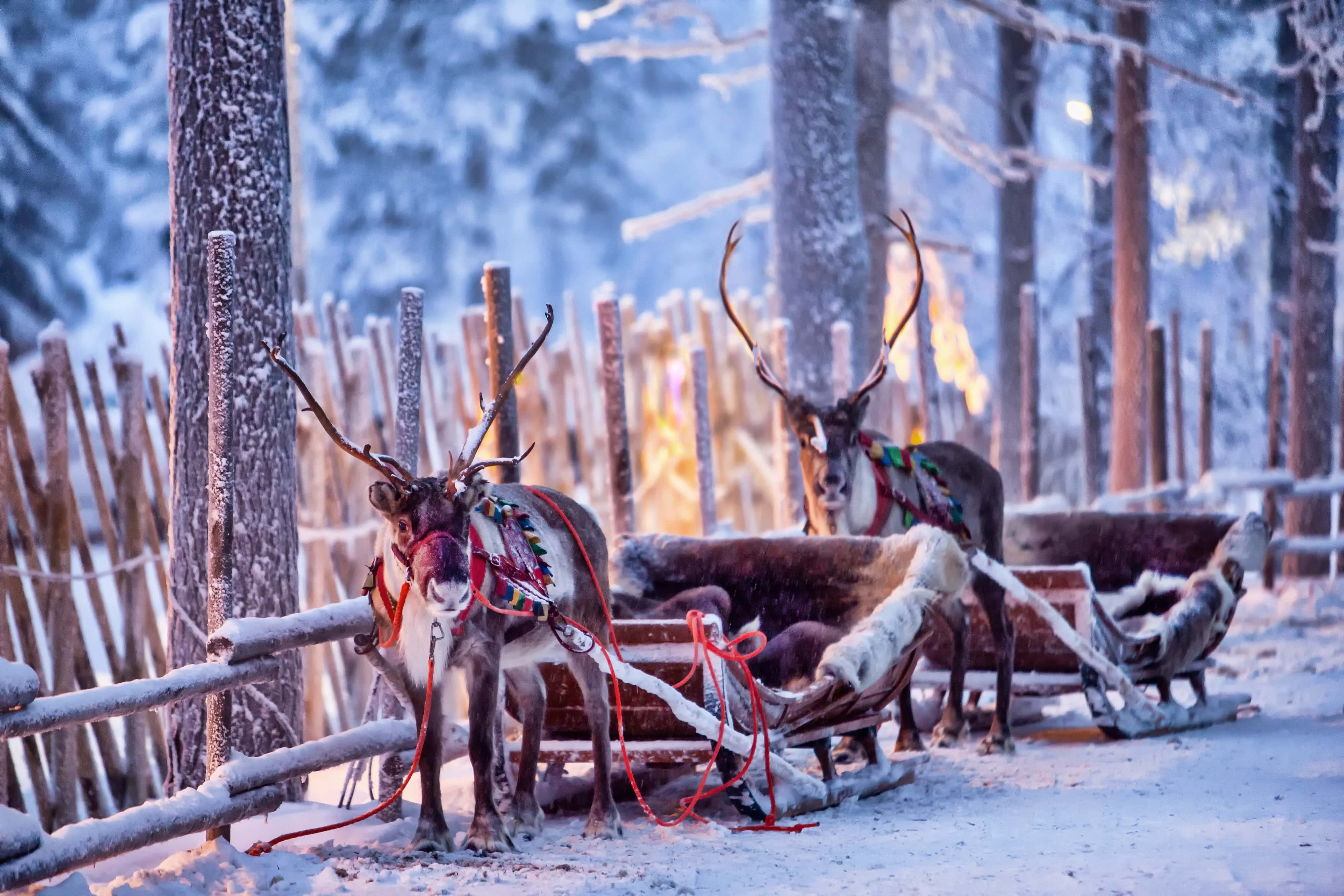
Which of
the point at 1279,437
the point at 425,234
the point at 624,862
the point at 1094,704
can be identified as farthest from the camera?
the point at 425,234

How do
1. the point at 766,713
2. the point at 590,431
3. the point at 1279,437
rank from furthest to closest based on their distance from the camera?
the point at 1279,437, the point at 590,431, the point at 766,713

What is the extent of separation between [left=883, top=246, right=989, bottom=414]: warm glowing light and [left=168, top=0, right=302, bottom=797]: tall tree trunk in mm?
12600

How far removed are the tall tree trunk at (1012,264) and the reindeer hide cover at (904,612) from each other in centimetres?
942

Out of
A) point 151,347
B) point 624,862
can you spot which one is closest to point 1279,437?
point 624,862

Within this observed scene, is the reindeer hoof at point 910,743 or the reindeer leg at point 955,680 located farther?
the reindeer leg at point 955,680

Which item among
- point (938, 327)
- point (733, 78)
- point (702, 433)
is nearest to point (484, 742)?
point (702, 433)

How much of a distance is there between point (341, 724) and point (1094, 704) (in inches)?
158

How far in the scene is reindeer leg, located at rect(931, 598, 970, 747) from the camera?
23.9 ft

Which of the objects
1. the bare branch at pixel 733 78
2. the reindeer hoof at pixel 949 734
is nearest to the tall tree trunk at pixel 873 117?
the bare branch at pixel 733 78

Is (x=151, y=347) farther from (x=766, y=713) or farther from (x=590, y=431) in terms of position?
(x=766, y=713)

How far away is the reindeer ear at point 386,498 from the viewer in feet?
15.5

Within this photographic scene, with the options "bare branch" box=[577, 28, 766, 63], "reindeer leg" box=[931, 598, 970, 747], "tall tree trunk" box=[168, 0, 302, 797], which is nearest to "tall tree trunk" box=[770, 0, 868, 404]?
"bare branch" box=[577, 28, 766, 63]

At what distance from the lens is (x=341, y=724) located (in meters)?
8.09

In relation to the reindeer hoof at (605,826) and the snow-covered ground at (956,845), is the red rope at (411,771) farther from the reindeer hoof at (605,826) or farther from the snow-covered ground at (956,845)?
the reindeer hoof at (605,826)
